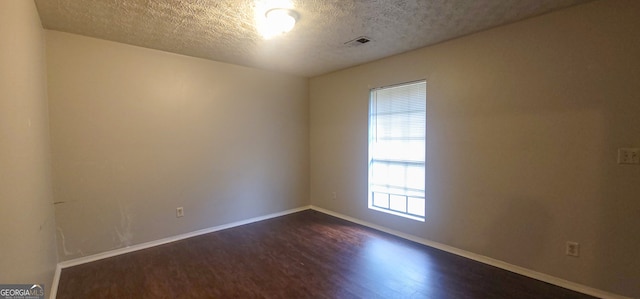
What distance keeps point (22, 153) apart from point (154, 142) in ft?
5.83

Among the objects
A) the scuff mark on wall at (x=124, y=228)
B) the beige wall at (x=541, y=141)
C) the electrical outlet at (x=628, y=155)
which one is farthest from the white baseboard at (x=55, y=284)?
the electrical outlet at (x=628, y=155)

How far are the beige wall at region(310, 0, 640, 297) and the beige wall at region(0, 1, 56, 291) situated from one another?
11.1 feet

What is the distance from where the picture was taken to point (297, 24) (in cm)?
258

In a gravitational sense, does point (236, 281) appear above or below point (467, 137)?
below

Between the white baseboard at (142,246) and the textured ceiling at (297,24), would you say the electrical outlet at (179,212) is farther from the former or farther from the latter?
the textured ceiling at (297,24)

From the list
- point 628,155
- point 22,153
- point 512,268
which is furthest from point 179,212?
point 628,155

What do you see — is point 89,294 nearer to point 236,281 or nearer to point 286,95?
point 236,281

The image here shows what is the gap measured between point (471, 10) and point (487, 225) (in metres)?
2.06

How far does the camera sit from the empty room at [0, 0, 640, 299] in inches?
83.0

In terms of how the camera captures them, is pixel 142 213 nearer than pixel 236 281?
No

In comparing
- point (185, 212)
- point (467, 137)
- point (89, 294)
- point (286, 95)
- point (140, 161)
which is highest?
point (286, 95)

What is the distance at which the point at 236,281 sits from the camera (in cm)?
247

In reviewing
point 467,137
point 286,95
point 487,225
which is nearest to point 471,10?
point 467,137

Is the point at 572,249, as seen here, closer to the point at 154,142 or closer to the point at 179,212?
Result: the point at 179,212
